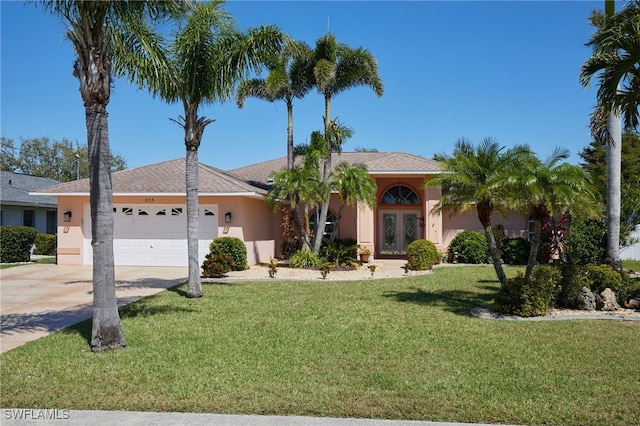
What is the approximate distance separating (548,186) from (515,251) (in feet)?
41.0

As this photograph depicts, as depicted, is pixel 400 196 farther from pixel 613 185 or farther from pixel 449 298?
pixel 449 298

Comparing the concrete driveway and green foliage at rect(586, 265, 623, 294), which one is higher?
green foliage at rect(586, 265, 623, 294)

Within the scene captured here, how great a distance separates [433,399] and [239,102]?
704 inches

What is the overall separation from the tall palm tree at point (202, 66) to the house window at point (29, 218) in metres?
21.4

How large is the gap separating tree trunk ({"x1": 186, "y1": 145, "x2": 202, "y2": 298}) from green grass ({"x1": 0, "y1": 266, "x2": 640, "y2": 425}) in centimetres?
166

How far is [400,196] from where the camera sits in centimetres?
2509

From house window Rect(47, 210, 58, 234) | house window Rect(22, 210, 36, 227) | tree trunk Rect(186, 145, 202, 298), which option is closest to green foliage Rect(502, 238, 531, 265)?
tree trunk Rect(186, 145, 202, 298)

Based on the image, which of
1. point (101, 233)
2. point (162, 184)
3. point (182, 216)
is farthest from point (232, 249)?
point (101, 233)

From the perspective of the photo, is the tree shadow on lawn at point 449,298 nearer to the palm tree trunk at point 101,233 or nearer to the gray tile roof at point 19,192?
the palm tree trunk at point 101,233

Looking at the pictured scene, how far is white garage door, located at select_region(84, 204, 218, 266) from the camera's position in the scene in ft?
68.3

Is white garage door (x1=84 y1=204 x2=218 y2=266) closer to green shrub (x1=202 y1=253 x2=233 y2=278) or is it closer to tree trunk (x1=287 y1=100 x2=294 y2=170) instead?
green shrub (x1=202 y1=253 x2=233 y2=278)

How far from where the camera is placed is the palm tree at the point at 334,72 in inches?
774

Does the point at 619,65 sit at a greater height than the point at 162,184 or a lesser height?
greater

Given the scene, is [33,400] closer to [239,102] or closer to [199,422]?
Answer: [199,422]
